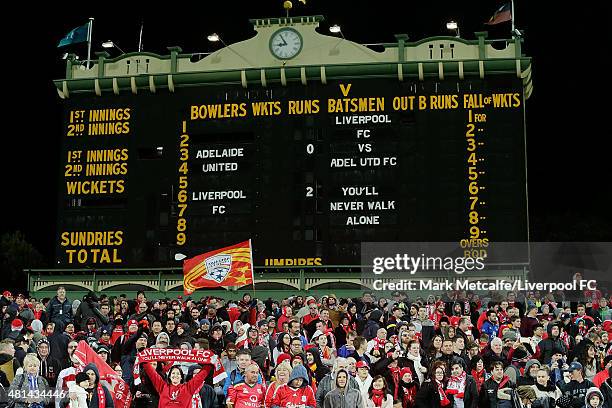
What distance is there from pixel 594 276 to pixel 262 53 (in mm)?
14570

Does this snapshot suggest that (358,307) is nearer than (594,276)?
Yes

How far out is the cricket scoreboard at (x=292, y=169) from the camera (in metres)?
30.3

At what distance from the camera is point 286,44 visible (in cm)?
3312

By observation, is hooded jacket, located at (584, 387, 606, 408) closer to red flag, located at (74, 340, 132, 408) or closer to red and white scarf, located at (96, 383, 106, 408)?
red flag, located at (74, 340, 132, 408)

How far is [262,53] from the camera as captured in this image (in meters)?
33.2

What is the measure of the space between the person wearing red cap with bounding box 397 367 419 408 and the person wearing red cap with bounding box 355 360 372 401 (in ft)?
1.74

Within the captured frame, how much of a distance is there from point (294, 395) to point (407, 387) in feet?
7.43

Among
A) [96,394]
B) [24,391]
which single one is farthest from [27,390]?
[96,394]

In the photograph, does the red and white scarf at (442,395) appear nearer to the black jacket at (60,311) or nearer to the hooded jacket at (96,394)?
the hooded jacket at (96,394)

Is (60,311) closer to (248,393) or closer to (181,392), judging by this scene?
(181,392)

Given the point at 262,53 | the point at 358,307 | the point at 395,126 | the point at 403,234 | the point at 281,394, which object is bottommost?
the point at 281,394

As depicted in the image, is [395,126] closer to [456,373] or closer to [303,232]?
[303,232]

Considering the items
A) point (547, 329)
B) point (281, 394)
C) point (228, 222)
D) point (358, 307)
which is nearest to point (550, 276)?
point (228, 222)

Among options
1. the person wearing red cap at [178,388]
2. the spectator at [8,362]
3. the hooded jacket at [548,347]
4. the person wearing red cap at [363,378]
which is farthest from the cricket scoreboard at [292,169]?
the person wearing red cap at [178,388]
